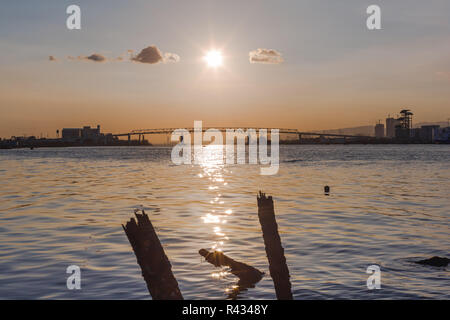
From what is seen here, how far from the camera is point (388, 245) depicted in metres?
17.4

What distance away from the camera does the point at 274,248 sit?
873 centimetres

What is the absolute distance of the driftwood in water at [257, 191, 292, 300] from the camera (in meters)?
8.50

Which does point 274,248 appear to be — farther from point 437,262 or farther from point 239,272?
point 437,262

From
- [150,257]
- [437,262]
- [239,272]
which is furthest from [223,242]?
[150,257]

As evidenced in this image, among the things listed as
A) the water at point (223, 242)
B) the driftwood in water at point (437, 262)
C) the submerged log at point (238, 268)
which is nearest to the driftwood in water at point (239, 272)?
the submerged log at point (238, 268)

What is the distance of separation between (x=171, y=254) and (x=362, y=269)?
19.9 ft

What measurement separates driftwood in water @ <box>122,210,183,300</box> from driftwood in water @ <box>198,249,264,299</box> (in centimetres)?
452

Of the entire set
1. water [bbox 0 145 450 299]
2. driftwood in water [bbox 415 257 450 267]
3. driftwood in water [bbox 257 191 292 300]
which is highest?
driftwood in water [bbox 257 191 292 300]

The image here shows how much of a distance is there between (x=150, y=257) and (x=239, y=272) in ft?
20.5

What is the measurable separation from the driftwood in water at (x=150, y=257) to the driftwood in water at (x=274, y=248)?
2.05m

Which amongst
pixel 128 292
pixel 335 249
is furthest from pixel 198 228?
pixel 128 292

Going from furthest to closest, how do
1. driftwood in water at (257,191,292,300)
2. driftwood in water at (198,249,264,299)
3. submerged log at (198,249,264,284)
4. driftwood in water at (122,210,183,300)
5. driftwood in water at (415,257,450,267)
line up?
driftwood in water at (415,257,450,267), submerged log at (198,249,264,284), driftwood in water at (198,249,264,299), driftwood in water at (257,191,292,300), driftwood in water at (122,210,183,300)

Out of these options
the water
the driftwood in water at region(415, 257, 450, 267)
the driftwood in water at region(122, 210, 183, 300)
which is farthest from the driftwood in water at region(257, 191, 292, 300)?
the driftwood in water at region(415, 257, 450, 267)

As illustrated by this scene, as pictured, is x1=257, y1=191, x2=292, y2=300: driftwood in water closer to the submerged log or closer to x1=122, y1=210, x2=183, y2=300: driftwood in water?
x1=122, y1=210, x2=183, y2=300: driftwood in water
